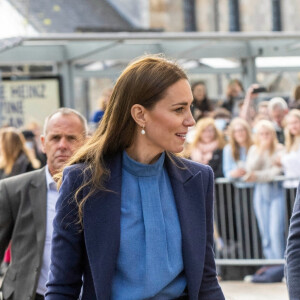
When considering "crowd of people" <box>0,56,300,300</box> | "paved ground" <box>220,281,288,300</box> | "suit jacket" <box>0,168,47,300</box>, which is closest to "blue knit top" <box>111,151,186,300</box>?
"crowd of people" <box>0,56,300,300</box>

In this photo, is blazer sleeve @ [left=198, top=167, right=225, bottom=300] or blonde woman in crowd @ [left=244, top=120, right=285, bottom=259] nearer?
blazer sleeve @ [left=198, top=167, right=225, bottom=300]

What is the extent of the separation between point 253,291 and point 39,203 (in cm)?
600

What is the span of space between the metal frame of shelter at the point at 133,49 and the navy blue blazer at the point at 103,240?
33.1ft

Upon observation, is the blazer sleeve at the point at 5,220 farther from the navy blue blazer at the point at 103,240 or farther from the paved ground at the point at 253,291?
the paved ground at the point at 253,291

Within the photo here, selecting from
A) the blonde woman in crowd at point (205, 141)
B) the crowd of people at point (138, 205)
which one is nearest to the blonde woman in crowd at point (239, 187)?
the blonde woman in crowd at point (205, 141)

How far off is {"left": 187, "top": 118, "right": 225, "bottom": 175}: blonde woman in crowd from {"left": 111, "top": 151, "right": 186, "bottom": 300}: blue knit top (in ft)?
26.0

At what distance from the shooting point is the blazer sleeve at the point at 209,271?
3820 mm

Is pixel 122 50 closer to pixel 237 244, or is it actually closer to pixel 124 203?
pixel 237 244

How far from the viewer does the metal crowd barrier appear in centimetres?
1161

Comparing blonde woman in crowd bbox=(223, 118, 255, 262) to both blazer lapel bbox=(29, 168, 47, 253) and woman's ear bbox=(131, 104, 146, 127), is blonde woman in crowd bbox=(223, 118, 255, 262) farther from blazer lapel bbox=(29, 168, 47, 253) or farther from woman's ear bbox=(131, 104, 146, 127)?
woman's ear bbox=(131, 104, 146, 127)

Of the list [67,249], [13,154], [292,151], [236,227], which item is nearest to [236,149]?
[292,151]

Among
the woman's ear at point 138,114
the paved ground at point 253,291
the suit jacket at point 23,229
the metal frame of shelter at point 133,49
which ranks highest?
the woman's ear at point 138,114

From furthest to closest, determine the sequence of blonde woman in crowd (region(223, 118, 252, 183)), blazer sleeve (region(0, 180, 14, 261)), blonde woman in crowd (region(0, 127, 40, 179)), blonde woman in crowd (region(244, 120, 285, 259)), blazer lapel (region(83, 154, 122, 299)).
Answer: blonde woman in crowd (region(0, 127, 40, 179)) < blonde woman in crowd (region(223, 118, 252, 183)) < blonde woman in crowd (region(244, 120, 285, 259)) < blazer sleeve (region(0, 180, 14, 261)) < blazer lapel (region(83, 154, 122, 299))

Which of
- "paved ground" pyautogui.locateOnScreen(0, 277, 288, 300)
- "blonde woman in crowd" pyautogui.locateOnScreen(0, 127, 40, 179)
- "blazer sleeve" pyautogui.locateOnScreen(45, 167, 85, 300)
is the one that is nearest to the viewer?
"blazer sleeve" pyautogui.locateOnScreen(45, 167, 85, 300)
